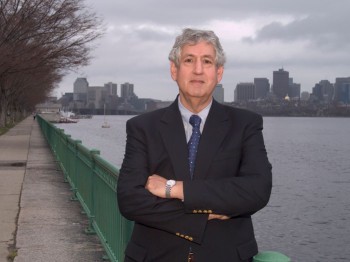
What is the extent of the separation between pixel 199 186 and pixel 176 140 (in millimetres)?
280

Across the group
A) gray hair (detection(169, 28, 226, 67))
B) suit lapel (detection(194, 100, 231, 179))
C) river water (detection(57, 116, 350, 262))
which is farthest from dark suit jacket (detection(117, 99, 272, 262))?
river water (detection(57, 116, 350, 262))

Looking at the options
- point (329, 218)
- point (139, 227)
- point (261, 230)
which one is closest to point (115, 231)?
point (139, 227)

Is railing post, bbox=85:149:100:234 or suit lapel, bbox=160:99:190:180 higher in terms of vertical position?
suit lapel, bbox=160:99:190:180

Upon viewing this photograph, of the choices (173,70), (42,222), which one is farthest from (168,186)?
→ (42,222)

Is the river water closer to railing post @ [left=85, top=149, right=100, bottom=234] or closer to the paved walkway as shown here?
the paved walkway

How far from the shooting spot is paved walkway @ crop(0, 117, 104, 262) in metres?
6.45

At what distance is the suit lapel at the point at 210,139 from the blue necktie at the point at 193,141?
3 centimetres

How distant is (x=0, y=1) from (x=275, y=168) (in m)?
24.7

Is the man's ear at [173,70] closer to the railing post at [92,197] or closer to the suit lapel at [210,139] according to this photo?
the suit lapel at [210,139]

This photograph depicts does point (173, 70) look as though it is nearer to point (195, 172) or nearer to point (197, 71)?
point (197, 71)

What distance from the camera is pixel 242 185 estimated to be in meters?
2.57

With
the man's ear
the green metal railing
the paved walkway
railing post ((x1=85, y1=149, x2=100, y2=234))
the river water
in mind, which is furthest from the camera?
the river water

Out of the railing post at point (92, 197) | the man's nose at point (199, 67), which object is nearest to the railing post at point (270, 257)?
the man's nose at point (199, 67)

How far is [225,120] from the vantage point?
273 centimetres
